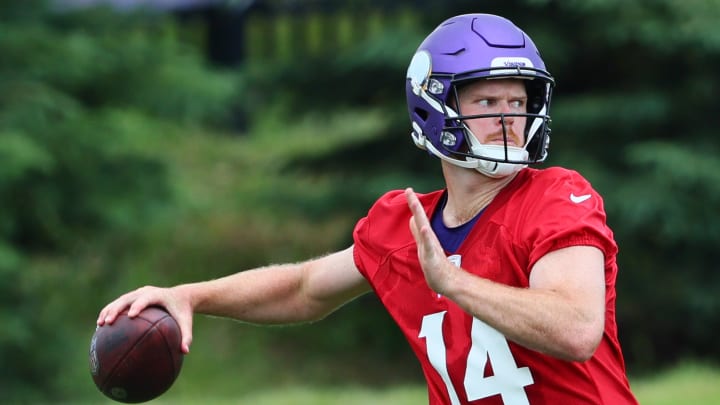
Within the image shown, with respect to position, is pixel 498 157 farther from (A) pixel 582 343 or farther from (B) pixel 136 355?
(B) pixel 136 355

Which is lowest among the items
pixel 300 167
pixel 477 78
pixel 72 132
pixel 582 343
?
pixel 300 167

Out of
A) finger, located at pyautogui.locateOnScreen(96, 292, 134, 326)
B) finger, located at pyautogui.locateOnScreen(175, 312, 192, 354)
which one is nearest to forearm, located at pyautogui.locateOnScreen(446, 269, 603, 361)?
finger, located at pyautogui.locateOnScreen(175, 312, 192, 354)

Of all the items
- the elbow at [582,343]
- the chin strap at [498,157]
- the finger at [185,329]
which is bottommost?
the finger at [185,329]

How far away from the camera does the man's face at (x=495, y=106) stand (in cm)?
380

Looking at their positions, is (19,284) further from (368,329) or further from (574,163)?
(574,163)

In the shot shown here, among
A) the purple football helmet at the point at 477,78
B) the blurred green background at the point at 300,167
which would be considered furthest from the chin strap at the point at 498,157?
the blurred green background at the point at 300,167

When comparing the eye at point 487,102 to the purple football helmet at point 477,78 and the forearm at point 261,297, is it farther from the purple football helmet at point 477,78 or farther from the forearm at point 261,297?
the forearm at point 261,297

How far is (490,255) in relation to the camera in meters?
3.69

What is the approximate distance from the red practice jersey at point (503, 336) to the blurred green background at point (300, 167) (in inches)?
244

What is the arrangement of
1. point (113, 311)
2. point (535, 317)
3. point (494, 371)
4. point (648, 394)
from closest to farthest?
point (535, 317), point (494, 371), point (113, 311), point (648, 394)

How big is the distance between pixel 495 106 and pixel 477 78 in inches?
4.7

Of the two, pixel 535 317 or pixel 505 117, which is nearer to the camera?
pixel 535 317

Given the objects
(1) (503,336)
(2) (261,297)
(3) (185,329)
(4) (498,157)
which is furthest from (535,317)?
(2) (261,297)

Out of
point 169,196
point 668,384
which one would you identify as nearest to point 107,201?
point 169,196
